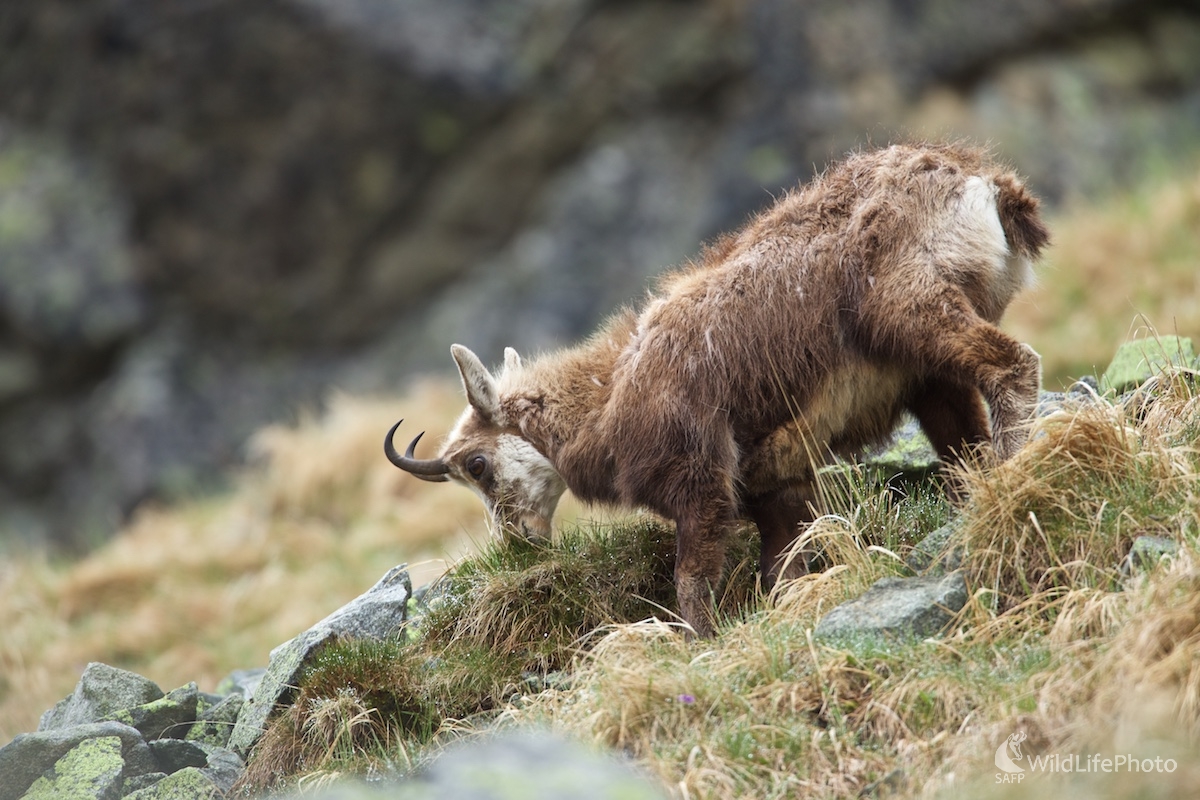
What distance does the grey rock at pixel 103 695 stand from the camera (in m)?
5.49

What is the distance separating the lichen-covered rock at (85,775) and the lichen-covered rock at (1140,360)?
4.94 metres

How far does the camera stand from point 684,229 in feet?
50.2

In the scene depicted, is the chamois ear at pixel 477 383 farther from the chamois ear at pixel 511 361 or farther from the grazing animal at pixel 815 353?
the grazing animal at pixel 815 353

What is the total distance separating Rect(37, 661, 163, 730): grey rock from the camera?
549cm

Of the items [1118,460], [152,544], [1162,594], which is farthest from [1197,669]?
[152,544]

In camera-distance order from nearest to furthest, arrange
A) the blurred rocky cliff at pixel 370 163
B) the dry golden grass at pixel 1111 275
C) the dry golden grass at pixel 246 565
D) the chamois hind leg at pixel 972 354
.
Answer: the chamois hind leg at pixel 972 354 → the dry golden grass at pixel 246 565 → the dry golden grass at pixel 1111 275 → the blurred rocky cliff at pixel 370 163

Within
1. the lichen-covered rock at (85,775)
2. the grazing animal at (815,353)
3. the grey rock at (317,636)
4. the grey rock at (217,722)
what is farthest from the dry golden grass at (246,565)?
the grazing animal at (815,353)

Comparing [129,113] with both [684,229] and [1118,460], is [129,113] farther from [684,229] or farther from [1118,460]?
[1118,460]

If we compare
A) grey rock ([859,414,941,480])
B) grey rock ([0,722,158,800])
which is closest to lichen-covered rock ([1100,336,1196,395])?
grey rock ([859,414,941,480])

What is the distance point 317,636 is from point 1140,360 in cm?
448

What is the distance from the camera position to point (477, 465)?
20.2ft

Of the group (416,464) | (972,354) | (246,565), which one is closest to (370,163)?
(246,565)

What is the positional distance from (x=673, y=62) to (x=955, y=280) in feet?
38.0

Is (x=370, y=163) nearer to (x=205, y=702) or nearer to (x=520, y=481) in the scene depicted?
(x=520, y=481)
